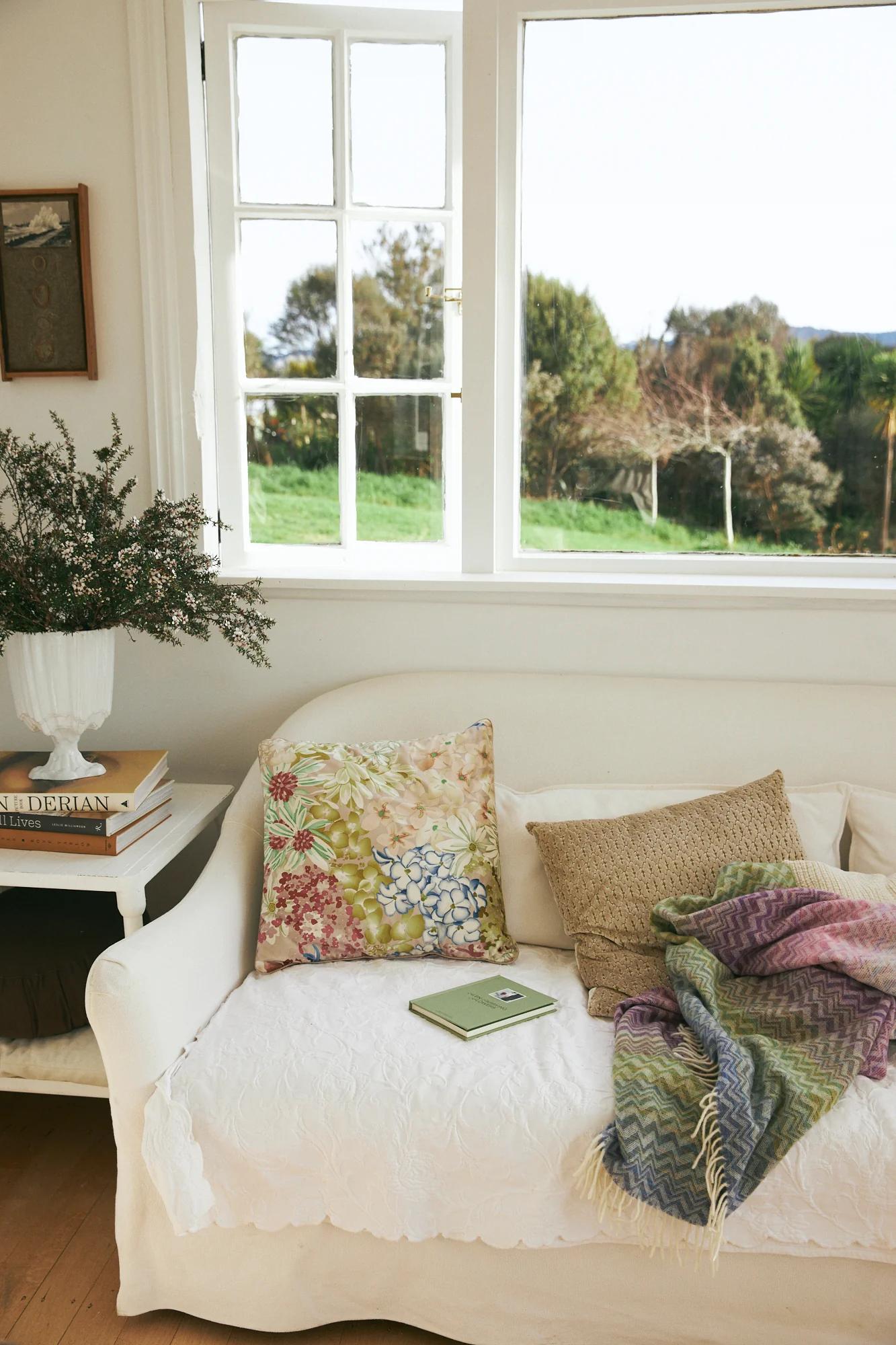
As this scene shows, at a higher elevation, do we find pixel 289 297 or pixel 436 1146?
pixel 289 297

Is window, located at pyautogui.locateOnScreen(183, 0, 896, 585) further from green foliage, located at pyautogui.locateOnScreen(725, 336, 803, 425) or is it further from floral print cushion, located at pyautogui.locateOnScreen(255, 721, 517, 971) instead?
floral print cushion, located at pyautogui.locateOnScreen(255, 721, 517, 971)

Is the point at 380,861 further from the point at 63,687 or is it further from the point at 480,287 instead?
the point at 480,287

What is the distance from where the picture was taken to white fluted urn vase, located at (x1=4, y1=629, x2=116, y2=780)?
6.59ft

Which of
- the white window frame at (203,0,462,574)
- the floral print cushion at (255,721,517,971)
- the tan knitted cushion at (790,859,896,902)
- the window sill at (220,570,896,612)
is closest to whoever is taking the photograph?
the tan knitted cushion at (790,859,896,902)

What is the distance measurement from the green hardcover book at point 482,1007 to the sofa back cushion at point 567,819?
0.19 meters

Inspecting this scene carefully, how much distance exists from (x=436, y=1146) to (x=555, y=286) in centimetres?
176

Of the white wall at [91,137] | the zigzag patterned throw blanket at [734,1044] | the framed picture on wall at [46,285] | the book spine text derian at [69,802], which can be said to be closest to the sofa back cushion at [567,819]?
the zigzag patterned throw blanket at [734,1044]

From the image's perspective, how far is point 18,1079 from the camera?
196cm

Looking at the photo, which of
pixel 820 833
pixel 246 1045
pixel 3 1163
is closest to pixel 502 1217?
pixel 246 1045

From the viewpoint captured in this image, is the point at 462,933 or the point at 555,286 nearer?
the point at 462,933

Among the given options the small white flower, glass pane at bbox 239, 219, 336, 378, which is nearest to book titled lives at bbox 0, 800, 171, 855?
the small white flower

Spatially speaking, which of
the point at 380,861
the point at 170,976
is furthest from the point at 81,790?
the point at 380,861

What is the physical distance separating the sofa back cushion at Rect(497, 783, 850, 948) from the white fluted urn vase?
795mm

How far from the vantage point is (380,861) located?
1956 millimetres
